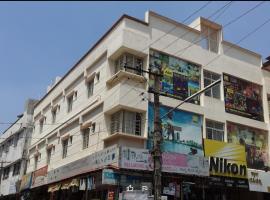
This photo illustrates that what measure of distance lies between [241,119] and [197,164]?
7044 mm

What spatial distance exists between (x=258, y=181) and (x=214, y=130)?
159 inches

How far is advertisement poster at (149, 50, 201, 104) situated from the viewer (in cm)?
2283

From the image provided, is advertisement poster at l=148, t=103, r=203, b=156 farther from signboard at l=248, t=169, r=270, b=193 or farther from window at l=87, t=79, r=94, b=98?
window at l=87, t=79, r=94, b=98

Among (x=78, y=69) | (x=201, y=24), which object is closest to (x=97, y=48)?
(x=78, y=69)

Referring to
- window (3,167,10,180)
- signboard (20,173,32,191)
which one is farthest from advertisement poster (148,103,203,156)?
window (3,167,10,180)

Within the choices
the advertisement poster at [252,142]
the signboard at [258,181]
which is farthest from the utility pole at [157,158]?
the advertisement poster at [252,142]

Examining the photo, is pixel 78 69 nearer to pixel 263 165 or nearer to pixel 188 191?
pixel 188 191

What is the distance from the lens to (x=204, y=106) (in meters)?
24.3

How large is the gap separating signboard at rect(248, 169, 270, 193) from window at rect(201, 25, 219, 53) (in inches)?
345

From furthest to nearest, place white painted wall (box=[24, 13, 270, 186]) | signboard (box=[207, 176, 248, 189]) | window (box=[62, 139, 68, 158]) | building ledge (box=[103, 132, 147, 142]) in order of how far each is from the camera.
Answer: window (box=[62, 139, 68, 158])
white painted wall (box=[24, 13, 270, 186])
signboard (box=[207, 176, 248, 189])
building ledge (box=[103, 132, 147, 142])

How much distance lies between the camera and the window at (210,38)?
26.3 meters

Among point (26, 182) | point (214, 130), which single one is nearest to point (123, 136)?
point (214, 130)

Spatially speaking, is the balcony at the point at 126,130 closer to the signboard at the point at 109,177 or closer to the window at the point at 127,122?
the window at the point at 127,122

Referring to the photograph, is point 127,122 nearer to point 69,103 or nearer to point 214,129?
point 214,129
